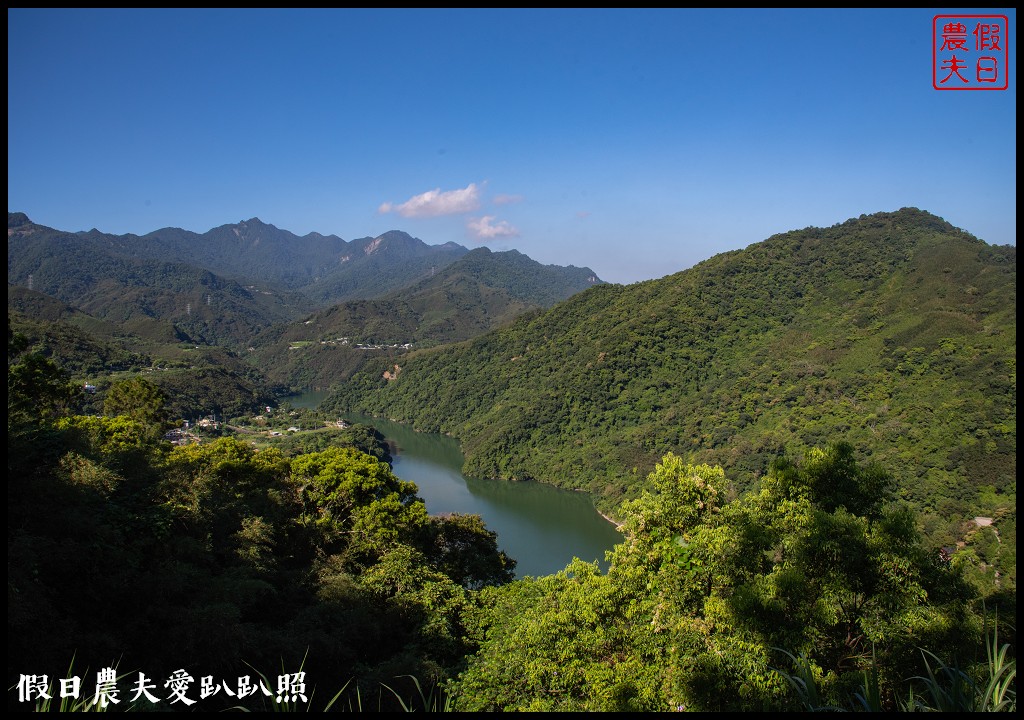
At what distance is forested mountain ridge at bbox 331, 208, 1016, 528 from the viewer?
25.0 m

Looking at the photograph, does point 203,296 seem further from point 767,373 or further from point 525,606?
point 525,606

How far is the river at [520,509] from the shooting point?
2614 cm

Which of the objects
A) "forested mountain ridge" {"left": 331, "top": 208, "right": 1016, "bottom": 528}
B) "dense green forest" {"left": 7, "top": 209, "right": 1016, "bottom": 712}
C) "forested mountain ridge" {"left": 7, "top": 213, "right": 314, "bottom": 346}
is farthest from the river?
"forested mountain ridge" {"left": 7, "top": 213, "right": 314, "bottom": 346}

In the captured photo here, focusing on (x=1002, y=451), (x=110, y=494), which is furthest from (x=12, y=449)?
(x=1002, y=451)

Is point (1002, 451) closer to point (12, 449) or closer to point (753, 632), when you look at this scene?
point (753, 632)

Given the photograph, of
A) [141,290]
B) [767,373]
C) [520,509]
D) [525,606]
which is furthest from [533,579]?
[141,290]

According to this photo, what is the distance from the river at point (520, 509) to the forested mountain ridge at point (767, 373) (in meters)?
1.97

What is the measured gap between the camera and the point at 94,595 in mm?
5086

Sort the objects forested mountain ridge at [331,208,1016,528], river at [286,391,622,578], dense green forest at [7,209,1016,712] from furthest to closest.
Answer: river at [286,391,622,578] → forested mountain ridge at [331,208,1016,528] → dense green forest at [7,209,1016,712]

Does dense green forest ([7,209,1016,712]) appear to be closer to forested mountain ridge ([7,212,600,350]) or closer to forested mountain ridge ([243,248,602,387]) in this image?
forested mountain ridge ([243,248,602,387])

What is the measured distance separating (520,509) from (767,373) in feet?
62.4

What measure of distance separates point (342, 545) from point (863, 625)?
950 centimetres

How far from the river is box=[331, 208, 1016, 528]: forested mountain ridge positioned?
1973 millimetres

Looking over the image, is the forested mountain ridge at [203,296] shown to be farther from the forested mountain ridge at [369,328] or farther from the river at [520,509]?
the river at [520,509]
